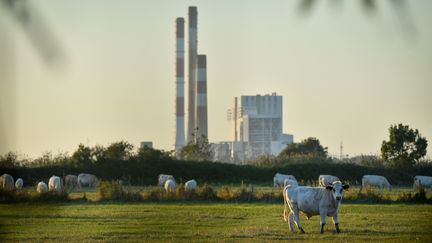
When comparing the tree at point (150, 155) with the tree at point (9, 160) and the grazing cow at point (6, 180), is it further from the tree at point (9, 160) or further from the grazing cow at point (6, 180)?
the tree at point (9, 160)

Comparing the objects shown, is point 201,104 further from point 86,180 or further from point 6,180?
point 6,180

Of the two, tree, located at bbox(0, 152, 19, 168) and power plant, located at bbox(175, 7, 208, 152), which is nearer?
tree, located at bbox(0, 152, 19, 168)

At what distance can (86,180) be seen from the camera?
37688 mm

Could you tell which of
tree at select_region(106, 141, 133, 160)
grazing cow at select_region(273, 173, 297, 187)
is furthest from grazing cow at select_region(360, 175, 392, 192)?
tree at select_region(106, 141, 133, 160)

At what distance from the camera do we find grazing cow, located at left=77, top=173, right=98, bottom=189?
3722 cm

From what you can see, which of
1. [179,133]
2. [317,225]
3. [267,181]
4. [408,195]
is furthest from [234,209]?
[179,133]

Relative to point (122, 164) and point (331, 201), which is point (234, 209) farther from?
point (122, 164)

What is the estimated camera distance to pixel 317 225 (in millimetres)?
15719

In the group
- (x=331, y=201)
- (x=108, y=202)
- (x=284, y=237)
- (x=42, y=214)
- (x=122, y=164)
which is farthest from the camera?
(x=122, y=164)

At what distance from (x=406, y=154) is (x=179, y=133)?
122ft

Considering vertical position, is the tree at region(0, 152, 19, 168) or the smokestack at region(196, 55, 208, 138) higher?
the smokestack at region(196, 55, 208, 138)

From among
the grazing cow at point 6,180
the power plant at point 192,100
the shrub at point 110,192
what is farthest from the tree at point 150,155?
the grazing cow at point 6,180

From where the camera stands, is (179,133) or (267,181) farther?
(179,133)

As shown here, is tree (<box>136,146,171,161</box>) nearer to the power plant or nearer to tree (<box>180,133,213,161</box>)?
tree (<box>180,133,213,161</box>)
